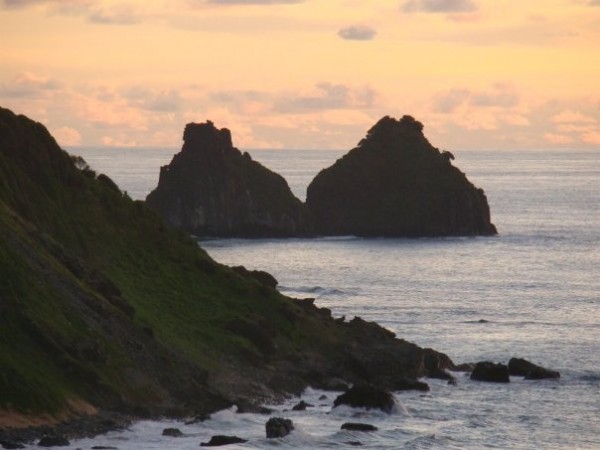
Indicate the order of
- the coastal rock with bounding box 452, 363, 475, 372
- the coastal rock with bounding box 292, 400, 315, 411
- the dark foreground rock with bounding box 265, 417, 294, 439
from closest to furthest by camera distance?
1. the dark foreground rock with bounding box 265, 417, 294, 439
2. the coastal rock with bounding box 292, 400, 315, 411
3. the coastal rock with bounding box 452, 363, 475, 372

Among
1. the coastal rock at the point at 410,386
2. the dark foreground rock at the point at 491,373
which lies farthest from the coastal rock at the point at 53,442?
the dark foreground rock at the point at 491,373

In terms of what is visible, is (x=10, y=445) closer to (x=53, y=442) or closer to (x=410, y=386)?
(x=53, y=442)

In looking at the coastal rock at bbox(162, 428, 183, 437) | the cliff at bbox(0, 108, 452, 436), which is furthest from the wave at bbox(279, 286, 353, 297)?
the coastal rock at bbox(162, 428, 183, 437)

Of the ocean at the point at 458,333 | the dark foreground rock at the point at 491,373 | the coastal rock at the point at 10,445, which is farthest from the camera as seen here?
the dark foreground rock at the point at 491,373

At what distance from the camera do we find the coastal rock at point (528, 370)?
301 feet

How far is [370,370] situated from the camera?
3465 inches

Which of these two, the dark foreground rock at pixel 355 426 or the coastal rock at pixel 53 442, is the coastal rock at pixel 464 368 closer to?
the dark foreground rock at pixel 355 426

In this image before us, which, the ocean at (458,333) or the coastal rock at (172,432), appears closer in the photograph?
the coastal rock at (172,432)

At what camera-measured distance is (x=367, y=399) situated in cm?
7862

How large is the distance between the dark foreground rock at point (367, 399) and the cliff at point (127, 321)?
4.42 meters

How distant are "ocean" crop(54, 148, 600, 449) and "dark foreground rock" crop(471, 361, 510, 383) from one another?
0.71 m

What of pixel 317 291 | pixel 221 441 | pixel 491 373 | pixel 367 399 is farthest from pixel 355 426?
pixel 317 291

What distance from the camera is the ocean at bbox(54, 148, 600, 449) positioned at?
73250mm

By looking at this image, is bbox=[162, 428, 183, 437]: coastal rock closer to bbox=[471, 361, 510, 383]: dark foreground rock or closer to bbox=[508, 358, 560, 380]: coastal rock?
bbox=[471, 361, 510, 383]: dark foreground rock
